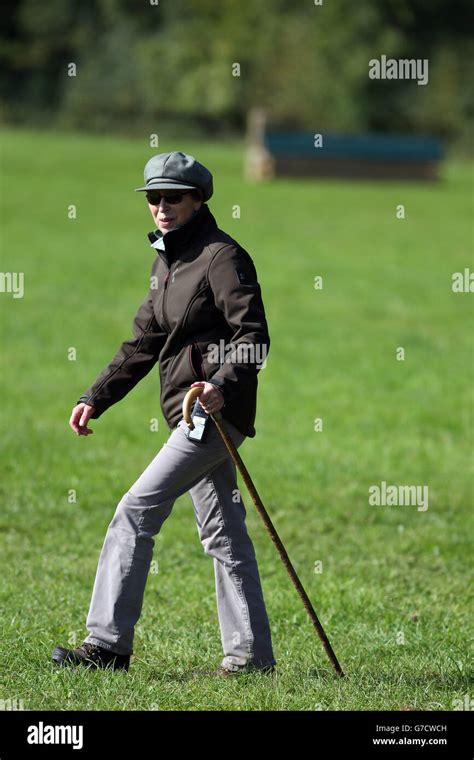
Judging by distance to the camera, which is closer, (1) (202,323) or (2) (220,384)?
(2) (220,384)

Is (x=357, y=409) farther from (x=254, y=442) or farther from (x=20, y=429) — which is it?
(x=20, y=429)

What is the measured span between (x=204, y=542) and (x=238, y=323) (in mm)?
1035

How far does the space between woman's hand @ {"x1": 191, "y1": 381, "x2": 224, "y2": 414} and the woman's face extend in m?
0.73

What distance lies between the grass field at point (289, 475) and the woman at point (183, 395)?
0.26 m

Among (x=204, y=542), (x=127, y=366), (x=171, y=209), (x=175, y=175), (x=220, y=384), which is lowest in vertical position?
(x=204, y=542)

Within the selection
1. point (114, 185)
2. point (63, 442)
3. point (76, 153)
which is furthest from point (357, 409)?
point (76, 153)

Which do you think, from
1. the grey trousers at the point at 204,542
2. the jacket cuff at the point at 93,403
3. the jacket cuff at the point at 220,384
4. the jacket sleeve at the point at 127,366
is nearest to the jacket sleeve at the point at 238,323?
the jacket cuff at the point at 220,384

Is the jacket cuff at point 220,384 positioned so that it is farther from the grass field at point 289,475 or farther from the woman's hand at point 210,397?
the grass field at point 289,475

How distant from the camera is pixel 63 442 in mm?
10734

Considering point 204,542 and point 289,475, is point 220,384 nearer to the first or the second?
point 204,542

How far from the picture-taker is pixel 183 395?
525 cm

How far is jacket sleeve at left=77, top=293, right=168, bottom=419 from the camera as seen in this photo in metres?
5.43

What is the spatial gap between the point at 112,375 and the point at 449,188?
30924 mm

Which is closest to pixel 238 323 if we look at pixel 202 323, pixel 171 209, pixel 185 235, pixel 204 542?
pixel 202 323
